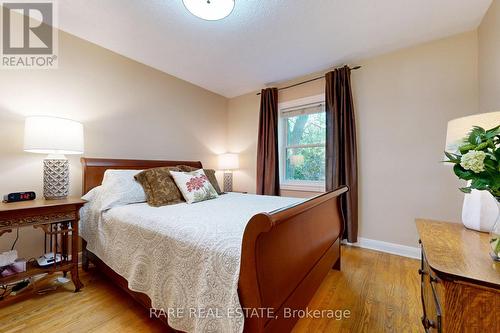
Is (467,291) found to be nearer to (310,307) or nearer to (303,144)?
(310,307)

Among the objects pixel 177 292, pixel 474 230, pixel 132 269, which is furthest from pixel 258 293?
pixel 474 230

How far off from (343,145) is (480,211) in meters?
1.74

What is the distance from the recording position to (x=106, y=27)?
2047mm

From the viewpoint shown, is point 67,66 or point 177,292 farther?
point 67,66

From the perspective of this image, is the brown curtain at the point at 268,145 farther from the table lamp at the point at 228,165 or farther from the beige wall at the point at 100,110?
the beige wall at the point at 100,110

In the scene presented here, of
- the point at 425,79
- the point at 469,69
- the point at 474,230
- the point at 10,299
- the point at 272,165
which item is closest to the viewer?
the point at 474,230

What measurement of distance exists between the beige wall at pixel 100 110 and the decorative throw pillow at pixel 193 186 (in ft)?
3.25

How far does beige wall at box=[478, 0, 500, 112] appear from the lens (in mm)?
1661

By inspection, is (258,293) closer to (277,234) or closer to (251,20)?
(277,234)

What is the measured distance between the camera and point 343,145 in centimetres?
269

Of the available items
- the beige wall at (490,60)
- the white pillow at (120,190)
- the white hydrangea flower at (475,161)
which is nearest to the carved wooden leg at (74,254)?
the white pillow at (120,190)

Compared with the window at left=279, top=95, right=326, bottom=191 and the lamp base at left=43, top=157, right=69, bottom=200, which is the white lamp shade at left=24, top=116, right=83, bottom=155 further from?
the window at left=279, top=95, right=326, bottom=191

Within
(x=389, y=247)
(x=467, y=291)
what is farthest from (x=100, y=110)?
(x=389, y=247)

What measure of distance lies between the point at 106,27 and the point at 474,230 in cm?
328
